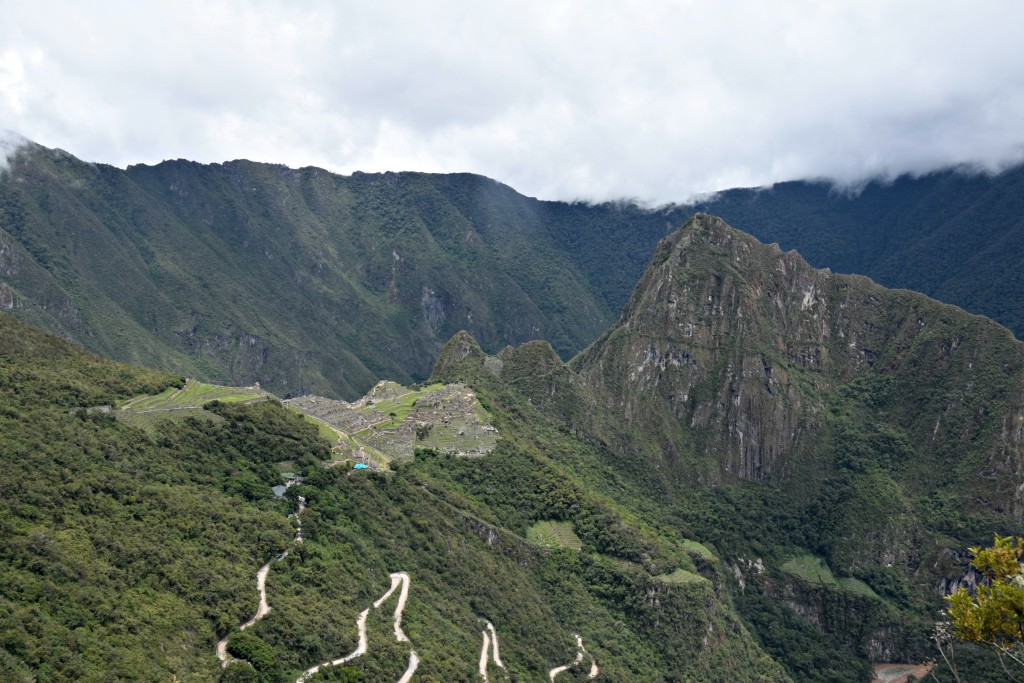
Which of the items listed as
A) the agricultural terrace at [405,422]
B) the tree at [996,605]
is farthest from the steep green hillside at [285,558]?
the tree at [996,605]

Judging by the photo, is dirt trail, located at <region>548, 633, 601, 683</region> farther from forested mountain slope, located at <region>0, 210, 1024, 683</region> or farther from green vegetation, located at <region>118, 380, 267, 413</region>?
green vegetation, located at <region>118, 380, 267, 413</region>

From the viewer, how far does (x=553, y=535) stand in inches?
4237

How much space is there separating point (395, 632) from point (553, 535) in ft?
135

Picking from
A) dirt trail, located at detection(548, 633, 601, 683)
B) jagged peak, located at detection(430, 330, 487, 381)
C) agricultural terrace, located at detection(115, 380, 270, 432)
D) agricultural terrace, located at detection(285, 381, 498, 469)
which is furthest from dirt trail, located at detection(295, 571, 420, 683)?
jagged peak, located at detection(430, 330, 487, 381)

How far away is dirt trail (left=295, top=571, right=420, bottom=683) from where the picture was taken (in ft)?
195

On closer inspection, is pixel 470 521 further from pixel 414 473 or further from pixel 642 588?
pixel 642 588

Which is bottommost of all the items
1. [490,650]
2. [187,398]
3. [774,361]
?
[490,650]

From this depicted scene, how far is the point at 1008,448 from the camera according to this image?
14275cm

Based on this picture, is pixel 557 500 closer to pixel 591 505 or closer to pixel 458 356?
pixel 591 505

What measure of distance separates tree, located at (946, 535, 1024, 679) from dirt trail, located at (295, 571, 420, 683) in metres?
43.9

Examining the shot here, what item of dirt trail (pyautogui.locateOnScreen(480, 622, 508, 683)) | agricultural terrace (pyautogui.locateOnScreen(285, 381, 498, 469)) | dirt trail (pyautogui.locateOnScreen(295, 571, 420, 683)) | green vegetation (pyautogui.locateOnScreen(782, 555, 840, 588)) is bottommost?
green vegetation (pyautogui.locateOnScreen(782, 555, 840, 588))

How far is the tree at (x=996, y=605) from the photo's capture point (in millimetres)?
26625

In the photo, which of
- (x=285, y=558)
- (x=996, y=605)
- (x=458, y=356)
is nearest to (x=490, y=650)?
→ (x=285, y=558)

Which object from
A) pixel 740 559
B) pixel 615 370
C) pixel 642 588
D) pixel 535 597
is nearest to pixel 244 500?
pixel 535 597
